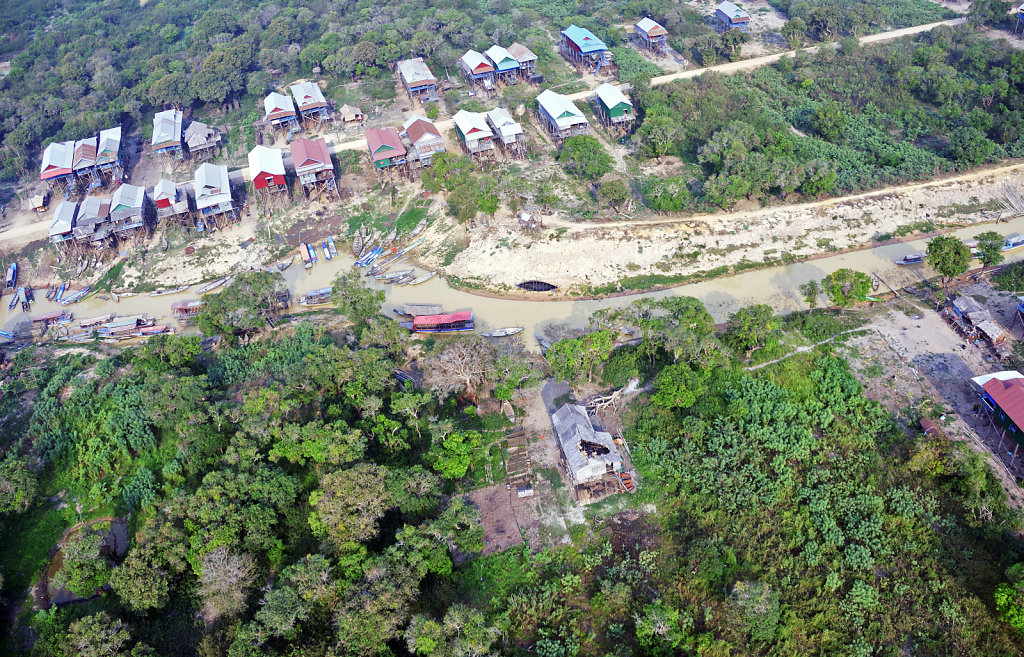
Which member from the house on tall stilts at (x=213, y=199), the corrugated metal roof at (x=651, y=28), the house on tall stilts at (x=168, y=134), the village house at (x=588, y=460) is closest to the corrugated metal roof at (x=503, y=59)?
the corrugated metal roof at (x=651, y=28)

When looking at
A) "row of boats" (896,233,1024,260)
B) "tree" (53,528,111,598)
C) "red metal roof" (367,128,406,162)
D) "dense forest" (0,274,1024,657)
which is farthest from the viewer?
A: "red metal roof" (367,128,406,162)

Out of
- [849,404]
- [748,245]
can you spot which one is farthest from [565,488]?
[748,245]

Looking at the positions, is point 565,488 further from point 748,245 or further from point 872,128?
point 872,128

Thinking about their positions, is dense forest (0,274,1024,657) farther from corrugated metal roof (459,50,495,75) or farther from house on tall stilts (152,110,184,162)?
corrugated metal roof (459,50,495,75)

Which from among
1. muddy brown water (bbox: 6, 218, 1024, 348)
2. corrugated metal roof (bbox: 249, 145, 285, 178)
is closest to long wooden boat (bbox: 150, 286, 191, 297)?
muddy brown water (bbox: 6, 218, 1024, 348)

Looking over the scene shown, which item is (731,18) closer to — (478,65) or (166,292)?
(478,65)
